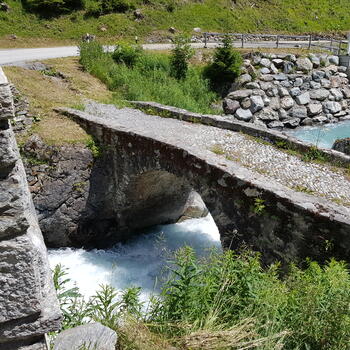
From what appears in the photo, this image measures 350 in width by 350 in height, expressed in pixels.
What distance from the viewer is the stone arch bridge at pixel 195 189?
629 centimetres

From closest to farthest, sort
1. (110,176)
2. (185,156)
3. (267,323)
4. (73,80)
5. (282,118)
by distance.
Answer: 1. (267,323)
2. (185,156)
3. (110,176)
4. (73,80)
5. (282,118)

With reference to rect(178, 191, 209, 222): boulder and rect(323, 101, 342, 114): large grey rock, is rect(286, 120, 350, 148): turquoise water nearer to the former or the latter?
rect(323, 101, 342, 114): large grey rock

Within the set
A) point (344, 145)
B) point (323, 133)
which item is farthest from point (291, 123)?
point (344, 145)

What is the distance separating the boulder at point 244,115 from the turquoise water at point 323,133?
74.0 inches

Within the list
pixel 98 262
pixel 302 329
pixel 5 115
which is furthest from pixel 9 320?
pixel 98 262

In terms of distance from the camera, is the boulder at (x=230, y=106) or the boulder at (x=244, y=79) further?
the boulder at (x=244, y=79)

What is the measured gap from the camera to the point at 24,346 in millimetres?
2242

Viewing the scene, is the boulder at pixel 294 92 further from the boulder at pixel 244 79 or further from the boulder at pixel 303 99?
the boulder at pixel 244 79

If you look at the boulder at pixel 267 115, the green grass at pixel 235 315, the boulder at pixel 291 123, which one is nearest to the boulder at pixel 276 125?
the boulder at pixel 267 115

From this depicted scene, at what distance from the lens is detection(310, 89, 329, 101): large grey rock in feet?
63.1

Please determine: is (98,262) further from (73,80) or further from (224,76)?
(224,76)

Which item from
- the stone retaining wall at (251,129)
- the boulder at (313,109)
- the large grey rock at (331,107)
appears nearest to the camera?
the stone retaining wall at (251,129)

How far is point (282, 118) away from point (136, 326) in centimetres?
1601

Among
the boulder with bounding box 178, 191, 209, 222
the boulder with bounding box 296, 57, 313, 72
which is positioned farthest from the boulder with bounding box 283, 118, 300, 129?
the boulder with bounding box 178, 191, 209, 222
